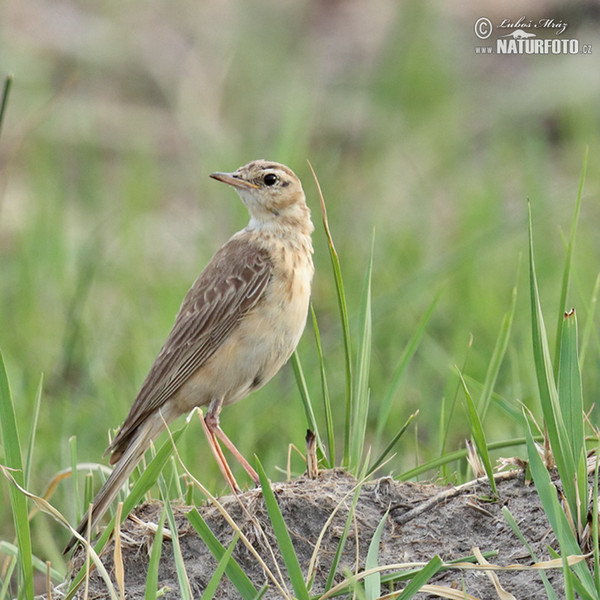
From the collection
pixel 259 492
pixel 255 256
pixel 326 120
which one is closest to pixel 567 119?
pixel 326 120

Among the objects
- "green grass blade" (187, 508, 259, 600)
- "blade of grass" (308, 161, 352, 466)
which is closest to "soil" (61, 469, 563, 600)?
"green grass blade" (187, 508, 259, 600)

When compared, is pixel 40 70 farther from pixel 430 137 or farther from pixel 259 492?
pixel 259 492

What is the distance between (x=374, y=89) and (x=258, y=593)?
379 inches

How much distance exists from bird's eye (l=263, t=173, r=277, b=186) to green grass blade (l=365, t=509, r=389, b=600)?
2434 mm

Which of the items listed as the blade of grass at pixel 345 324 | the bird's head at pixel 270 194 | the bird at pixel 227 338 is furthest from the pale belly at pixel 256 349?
the blade of grass at pixel 345 324

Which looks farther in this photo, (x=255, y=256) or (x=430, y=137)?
(x=430, y=137)

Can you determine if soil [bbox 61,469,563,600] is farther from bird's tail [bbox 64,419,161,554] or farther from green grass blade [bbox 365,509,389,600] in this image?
bird's tail [bbox 64,419,161,554]

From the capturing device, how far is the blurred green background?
691 cm

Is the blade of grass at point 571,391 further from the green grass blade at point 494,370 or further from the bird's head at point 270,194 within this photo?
the bird's head at point 270,194

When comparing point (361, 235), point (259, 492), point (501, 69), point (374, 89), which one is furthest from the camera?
point (501, 69)

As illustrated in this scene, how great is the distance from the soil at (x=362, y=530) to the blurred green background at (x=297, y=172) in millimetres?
1161

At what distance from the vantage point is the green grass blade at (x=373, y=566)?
10.4 feet

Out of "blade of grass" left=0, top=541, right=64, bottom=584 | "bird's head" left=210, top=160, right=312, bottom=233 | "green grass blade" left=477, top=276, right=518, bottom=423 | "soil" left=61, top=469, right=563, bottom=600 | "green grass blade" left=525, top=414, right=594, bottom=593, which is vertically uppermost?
"bird's head" left=210, top=160, right=312, bottom=233

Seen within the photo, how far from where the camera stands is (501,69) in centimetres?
1308
